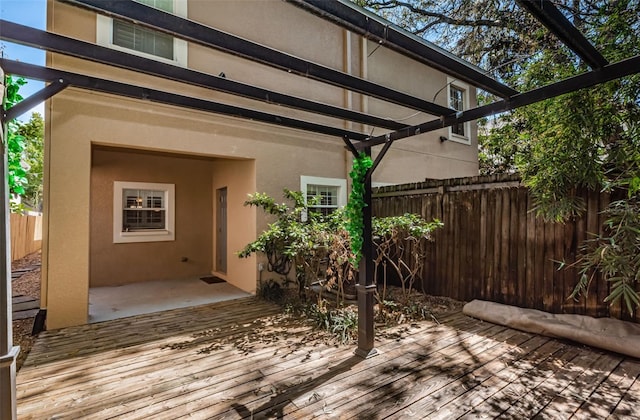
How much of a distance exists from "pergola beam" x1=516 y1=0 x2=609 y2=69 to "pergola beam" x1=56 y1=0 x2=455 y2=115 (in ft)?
3.75

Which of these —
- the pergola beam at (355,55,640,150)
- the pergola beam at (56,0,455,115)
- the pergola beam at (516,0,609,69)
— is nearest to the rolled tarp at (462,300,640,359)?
the pergola beam at (355,55,640,150)

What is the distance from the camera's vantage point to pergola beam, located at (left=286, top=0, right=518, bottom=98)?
5.58 ft

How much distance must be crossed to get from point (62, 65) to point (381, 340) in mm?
5707

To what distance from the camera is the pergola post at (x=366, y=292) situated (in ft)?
11.3

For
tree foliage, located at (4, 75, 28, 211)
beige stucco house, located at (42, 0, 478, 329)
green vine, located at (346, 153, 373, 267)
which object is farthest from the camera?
beige stucco house, located at (42, 0, 478, 329)

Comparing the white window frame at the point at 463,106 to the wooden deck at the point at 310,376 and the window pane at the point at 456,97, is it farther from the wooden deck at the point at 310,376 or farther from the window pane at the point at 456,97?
the wooden deck at the point at 310,376

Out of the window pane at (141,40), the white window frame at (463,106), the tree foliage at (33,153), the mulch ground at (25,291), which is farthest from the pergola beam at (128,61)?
the white window frame at (463,106)

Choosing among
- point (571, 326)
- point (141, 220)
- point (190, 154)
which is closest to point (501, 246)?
point (571, 326)

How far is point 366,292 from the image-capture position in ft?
11.5

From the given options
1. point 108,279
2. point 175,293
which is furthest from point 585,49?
point 108,279

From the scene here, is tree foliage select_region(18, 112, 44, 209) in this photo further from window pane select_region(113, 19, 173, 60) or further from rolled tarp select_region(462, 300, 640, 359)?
rolled tarp select_region(462, 300, 640, 359)

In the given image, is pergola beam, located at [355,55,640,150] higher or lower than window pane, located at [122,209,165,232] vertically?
higher

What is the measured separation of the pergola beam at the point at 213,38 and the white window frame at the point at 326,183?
367 cm

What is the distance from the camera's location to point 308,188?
6.66 metres
